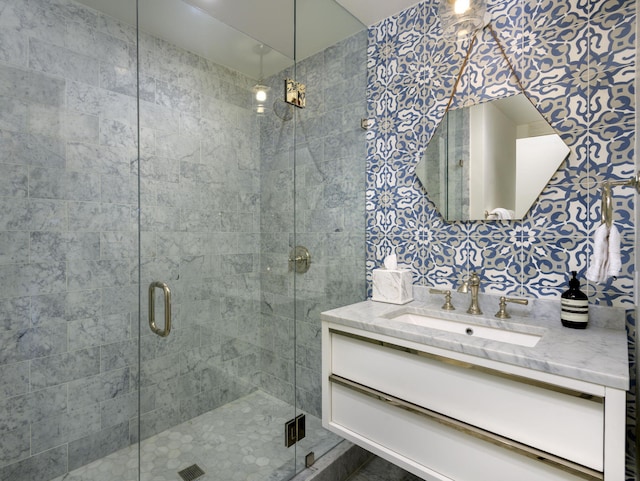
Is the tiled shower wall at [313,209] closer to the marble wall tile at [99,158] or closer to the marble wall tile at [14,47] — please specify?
the marble wall tile at [99,158]

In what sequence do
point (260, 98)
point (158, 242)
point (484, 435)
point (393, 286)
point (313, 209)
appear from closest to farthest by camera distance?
point (484, 435), point (158, 242), point (260, 98), point (393, 286), point (313, 209)

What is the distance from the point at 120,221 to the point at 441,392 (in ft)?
5.69

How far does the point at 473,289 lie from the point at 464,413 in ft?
1.93

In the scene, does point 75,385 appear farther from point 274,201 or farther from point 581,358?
point 581,358

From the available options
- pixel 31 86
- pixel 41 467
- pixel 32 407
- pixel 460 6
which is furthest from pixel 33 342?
pixel 460 6

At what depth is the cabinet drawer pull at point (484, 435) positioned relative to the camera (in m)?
0.87

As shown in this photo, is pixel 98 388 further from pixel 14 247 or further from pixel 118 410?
pixel 14 247

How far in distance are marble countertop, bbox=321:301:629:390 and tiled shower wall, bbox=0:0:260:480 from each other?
0.60m

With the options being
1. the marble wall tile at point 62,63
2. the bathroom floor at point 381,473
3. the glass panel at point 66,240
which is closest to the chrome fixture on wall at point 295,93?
the glass panel at point 66,240

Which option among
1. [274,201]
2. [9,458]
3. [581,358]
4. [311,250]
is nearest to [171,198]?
[274,201]

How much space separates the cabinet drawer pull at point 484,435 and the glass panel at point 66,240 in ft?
3.74

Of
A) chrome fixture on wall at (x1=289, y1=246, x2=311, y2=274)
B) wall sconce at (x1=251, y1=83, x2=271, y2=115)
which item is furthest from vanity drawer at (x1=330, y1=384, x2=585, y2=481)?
wall sconce at (x1=251, y1=83, x2=271, y2=115)

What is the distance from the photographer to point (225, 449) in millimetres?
1498


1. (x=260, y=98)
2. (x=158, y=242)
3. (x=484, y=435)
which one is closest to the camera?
(x=484, y=435)
